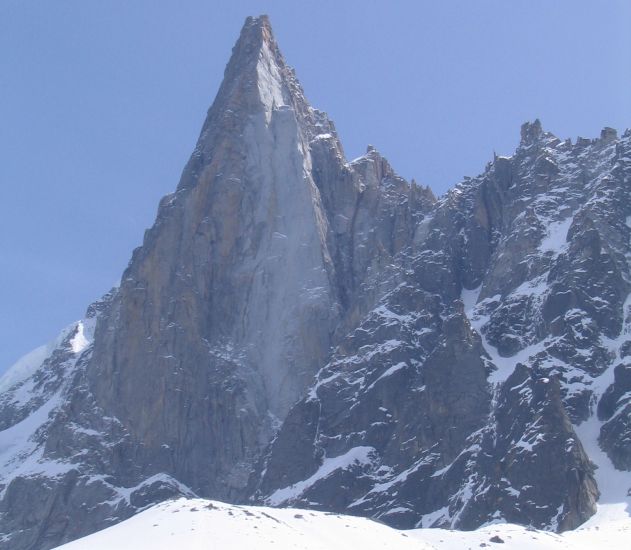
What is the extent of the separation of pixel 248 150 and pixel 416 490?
65.6 metres

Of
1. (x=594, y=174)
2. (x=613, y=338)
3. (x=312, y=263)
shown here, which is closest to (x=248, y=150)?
(x=312, y=263)

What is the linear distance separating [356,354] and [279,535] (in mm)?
60458

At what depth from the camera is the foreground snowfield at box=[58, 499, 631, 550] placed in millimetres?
106188

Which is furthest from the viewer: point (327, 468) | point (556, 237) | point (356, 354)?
point (556, 237)

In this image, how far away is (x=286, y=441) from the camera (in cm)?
16238

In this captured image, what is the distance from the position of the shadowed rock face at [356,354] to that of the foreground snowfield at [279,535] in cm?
1997

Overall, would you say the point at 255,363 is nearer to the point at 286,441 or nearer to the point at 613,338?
the point at 286,441

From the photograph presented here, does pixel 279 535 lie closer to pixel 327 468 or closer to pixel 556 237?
pixel 327 468

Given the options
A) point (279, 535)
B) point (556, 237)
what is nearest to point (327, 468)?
point (556, 237)

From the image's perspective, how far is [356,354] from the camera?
167625mm

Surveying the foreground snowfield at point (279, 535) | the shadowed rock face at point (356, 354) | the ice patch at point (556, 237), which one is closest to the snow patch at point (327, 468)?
the shadowed rock face at point (356, 354)

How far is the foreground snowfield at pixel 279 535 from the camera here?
4181 inches

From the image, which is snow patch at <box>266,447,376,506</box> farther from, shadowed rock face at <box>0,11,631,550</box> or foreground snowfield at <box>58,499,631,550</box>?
foreground snowfield at <box>58,499,631,550</box>

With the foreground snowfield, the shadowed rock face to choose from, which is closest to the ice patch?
the shadowed rock face
